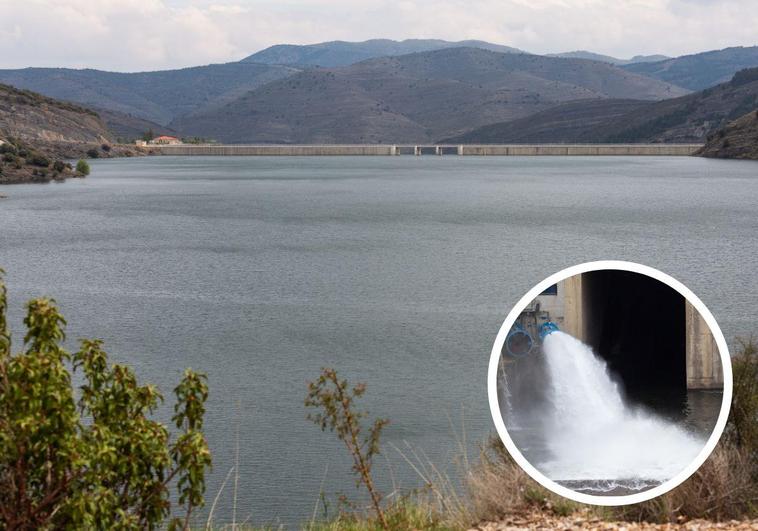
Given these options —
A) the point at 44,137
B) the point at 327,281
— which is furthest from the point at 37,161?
the point at 327,281

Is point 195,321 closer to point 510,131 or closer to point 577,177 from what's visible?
point 577,177

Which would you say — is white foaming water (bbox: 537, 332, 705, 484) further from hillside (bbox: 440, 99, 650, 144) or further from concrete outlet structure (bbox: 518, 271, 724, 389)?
hillside (bbox: 440, 99, 650, 144)

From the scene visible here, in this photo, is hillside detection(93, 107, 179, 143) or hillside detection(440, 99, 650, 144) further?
hillside detection(93, 107, 179, 143)

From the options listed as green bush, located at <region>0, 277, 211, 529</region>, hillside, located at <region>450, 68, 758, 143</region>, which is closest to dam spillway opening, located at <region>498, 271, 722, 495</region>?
green bush, located at <region>0, 277, 211, 529</region>

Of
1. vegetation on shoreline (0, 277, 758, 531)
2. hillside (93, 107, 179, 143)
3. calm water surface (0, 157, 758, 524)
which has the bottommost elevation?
calm water surface (0, 157, 758, 524)

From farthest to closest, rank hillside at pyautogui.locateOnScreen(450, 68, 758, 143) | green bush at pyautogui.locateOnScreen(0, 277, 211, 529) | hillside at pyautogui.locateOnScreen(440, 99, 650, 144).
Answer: hillside at pyautogui.locateOnScreen(440, 99, 650, 144) → hillside at pyautogui.locateOnScreen(450, 68, 758, 143) → green bush at pyautogui.locateOnScreen(0, 277, 211, 529)

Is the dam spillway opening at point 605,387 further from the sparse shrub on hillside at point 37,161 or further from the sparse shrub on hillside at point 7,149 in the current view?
the sparse shrub on hillside at point 37,161

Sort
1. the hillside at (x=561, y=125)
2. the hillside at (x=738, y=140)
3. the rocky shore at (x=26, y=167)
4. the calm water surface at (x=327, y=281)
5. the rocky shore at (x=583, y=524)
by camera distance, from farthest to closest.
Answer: the hillside at (x=561, y=125), the hillside at (x=738, y=140), the rocky shore at (x=26, y=167), the calm water surface at (x=327, y=281), the rocky shore at (x=583, y=524)

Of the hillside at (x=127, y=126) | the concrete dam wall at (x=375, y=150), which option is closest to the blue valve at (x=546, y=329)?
the concrete dam wall at (x=375, y=150)
